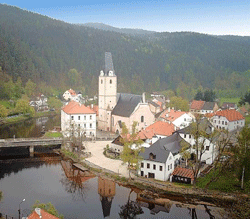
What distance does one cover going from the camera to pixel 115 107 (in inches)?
2344

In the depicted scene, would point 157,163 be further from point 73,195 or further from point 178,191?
point 73,195

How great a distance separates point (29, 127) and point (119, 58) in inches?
4294

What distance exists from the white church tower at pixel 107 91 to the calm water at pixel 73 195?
19743 mm

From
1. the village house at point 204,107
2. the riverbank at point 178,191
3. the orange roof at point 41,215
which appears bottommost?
the riverbank at point 178,191

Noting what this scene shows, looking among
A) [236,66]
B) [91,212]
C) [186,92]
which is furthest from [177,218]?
[236,66]

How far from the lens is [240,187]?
33.0 m

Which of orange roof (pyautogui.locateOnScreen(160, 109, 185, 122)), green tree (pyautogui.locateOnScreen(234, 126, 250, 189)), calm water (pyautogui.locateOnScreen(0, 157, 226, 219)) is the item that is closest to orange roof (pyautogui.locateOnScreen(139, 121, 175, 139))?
orange roof (pyautogui.locateOnScreen(160, 109, 185, 122))

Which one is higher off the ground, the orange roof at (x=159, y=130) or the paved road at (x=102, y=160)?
the orange roof at (x=159, y=130)

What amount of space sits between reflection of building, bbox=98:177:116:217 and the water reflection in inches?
65.3

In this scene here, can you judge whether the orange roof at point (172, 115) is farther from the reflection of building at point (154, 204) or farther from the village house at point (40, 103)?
the village house at point (40, 103)

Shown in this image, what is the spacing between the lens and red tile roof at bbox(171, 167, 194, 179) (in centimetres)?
3434

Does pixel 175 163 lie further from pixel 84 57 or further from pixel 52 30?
pixel 52 30

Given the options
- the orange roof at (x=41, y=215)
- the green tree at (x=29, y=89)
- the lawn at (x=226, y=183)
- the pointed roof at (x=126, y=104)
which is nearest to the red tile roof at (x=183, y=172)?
the lawn at (x=226, y=183)

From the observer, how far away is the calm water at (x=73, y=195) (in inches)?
1138
